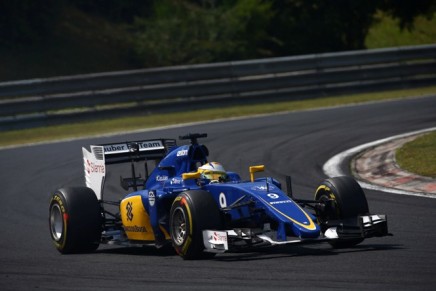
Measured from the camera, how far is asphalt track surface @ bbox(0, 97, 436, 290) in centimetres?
861

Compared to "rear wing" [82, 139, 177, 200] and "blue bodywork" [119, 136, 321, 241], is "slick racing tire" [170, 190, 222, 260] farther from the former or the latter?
"rear wing" [82, 139, 177, 200]

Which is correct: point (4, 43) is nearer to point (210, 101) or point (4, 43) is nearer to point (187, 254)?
point (210, 101)

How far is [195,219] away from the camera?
9.83 m

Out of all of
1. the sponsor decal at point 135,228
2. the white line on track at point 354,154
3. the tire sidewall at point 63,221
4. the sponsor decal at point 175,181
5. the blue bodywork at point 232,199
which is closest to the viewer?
the blue bodywork at point 232,199

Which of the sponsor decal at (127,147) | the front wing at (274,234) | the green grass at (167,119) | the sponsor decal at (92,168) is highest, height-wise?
the green grass at (167,119)

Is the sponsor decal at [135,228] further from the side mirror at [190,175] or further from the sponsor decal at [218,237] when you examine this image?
the sponsor decal at [218,237]

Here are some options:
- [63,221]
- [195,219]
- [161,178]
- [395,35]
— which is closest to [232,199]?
[195,219]

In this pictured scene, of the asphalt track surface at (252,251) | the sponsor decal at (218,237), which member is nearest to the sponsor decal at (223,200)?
the asphalt track surface at (252,251)

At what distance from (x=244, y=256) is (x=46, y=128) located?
13990mm

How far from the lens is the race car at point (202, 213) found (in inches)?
388

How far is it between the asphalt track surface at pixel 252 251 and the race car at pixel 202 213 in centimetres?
20

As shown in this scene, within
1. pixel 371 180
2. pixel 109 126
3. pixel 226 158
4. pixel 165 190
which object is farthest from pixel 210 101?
pixel 165 190

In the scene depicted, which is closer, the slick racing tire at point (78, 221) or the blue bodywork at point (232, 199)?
the blue bodywork at point (232, 199)

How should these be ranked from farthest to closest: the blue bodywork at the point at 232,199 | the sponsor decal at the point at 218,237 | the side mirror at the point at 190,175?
1. the side mirror at the point at 190,175
2. the blue bodywork at the point at 232,199
3. the sponsor decal at the point at 218,237
